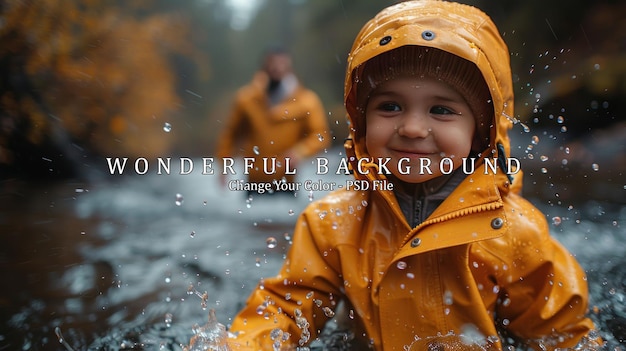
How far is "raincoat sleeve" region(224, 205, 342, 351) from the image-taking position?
2094 millimetres

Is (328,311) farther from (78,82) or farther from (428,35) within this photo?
(78,82)

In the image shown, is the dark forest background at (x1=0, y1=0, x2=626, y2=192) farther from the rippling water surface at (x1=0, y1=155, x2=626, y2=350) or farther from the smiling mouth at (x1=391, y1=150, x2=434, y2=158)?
the smiling mouth at (x1=391, y1=150, x2=434, y2=158)

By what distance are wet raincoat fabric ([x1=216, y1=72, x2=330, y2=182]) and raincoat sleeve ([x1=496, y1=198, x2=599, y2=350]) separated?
3.94 m

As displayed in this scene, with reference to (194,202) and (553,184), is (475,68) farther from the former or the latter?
(194,202)

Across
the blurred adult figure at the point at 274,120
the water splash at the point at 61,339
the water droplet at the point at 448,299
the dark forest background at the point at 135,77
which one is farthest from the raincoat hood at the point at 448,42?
the blurred adult figure at the point at 274,120

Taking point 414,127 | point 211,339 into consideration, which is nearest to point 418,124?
point 414,127

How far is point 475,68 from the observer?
6.36 feet

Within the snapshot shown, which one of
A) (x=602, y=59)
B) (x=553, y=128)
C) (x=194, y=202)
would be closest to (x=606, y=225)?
(x=194, y=202)

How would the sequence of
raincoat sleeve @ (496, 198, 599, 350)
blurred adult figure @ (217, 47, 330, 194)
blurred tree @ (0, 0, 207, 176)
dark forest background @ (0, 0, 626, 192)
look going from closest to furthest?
raincoat sleeve @ (496, 198, 599, 350), blurred adult figure @ (217, 47, 330, 194), blurred tree @ (0, 0, 207, 176), dark forest background @ (0, 0, 626, 192)

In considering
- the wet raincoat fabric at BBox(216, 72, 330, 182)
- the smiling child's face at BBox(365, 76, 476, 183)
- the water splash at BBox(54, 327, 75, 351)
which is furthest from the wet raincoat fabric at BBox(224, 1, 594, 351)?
the wet raincoat fabric at BBox(216, 72, 330, 182)

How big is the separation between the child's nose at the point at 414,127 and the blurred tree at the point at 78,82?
5398 millimetres

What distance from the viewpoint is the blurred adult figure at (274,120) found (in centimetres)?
596

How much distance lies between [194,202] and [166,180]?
405 cm

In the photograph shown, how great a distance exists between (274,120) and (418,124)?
4264mm
